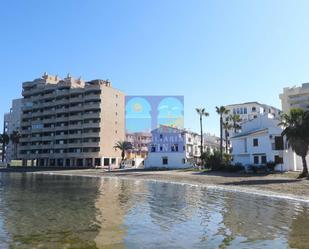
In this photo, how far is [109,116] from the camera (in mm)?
134875

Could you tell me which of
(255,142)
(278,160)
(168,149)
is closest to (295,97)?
(168,149)

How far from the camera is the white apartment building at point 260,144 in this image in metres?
66.4

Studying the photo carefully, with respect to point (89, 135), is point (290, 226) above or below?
below

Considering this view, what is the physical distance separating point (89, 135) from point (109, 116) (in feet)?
34.1

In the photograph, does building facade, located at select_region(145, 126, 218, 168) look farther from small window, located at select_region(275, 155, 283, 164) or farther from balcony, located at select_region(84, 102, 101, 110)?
balcony, located at select_region(84, 102, 101, 110)

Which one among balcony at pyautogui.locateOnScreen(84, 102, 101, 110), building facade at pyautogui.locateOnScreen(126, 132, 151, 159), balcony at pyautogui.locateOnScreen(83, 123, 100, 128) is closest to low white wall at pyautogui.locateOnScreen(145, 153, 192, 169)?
balcony at pyautogui.locateOnScreen(83, 123, 100, 128)

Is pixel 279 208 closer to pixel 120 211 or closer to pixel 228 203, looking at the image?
pixel 228 203

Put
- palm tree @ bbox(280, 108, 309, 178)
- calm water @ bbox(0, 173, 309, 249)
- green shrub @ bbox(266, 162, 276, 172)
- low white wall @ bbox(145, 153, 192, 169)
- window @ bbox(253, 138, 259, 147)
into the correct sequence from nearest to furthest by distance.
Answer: calm water @ bbox(0, 173, 309, 249) → palm tree @ bbox(280, 108, 309, 178) → green shrub @ bbox(266, 162, 276, 172) → window @ bbox(253, 138, 259, 147) → low white wall @ bbox(145, 153, 192, 169)

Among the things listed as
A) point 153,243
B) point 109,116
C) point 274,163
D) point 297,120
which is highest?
point 109,116

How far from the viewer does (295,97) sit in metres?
135

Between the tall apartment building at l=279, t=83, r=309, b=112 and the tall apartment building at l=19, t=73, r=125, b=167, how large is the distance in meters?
60.4

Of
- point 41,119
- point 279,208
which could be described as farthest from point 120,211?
point 41,119

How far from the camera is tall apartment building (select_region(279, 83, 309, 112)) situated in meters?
131

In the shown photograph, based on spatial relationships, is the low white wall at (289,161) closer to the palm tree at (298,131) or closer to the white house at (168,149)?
the palm tree at (298,131)
